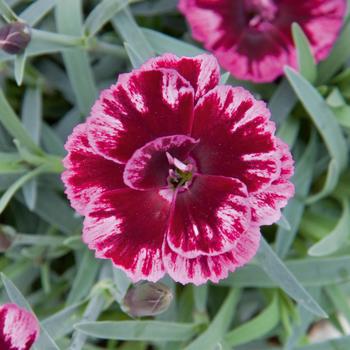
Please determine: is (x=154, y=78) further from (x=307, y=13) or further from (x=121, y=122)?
(x=307, y=13)

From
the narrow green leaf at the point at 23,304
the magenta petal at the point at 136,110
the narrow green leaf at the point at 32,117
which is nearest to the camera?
the magenta petal at the point at 136,110

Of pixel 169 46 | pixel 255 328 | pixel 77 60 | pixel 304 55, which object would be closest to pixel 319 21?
pixel 304 55

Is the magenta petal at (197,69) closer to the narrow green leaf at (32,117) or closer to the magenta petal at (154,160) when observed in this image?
the magenta petal at (154,160)

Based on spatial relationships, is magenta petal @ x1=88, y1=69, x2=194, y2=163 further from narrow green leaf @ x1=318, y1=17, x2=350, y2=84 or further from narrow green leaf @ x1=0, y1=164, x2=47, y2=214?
narrow green leaf @ x1=318, y1=17, x2=350, y2=84

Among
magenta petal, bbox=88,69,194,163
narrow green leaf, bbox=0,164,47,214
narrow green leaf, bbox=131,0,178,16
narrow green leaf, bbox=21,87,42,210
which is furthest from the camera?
narrow green leaf, bbox=131,0,178,16

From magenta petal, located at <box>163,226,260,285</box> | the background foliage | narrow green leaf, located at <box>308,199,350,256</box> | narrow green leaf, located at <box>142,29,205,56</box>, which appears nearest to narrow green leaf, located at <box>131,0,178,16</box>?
the background foliage

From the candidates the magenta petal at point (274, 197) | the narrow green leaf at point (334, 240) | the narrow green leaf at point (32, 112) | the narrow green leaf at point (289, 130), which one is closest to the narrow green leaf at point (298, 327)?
the narrow green leaf at point (334, 240)
